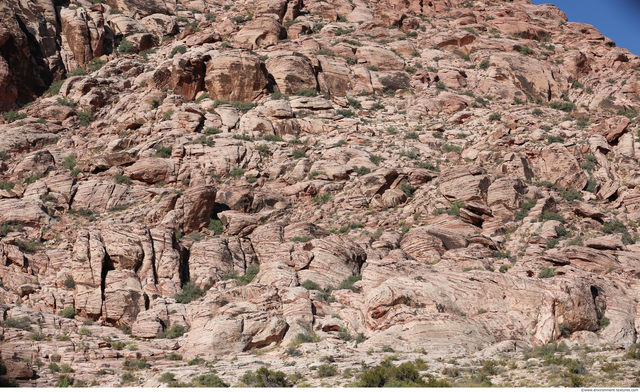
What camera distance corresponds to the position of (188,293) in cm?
2680

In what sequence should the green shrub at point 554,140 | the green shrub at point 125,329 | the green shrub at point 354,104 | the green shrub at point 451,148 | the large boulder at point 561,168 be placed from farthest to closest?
the green shrub at point 354,104, the green shrub at point 451,148, the green shrub at point 554,140, the large boulder at point 561,168, the green shrub at point 125,329

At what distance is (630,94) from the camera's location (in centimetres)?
4812

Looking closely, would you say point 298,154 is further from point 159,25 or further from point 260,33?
point 159,25

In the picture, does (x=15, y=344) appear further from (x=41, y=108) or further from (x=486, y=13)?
(x=486, y=13)

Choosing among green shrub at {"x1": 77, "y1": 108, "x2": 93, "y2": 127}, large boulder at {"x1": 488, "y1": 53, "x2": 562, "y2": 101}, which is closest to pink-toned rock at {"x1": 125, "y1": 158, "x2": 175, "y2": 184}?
green shrub at {"x1": 77, "y1": 108, "x2": 93, "y2": 127}

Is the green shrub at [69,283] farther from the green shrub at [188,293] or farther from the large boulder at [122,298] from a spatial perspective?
the green shrub at [188,293]

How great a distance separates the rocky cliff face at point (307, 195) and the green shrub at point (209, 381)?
0.20m

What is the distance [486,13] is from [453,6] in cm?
538

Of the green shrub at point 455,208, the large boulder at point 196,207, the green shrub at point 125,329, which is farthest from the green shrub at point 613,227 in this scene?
the green shrub at point 125,329

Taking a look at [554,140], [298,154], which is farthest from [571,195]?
[298,154]

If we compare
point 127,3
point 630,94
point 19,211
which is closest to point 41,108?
point 19,211

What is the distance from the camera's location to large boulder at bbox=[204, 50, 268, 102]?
1754 inches

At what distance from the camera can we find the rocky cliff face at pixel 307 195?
72.9ft

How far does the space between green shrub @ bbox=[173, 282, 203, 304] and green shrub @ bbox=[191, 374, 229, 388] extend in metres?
8.29
